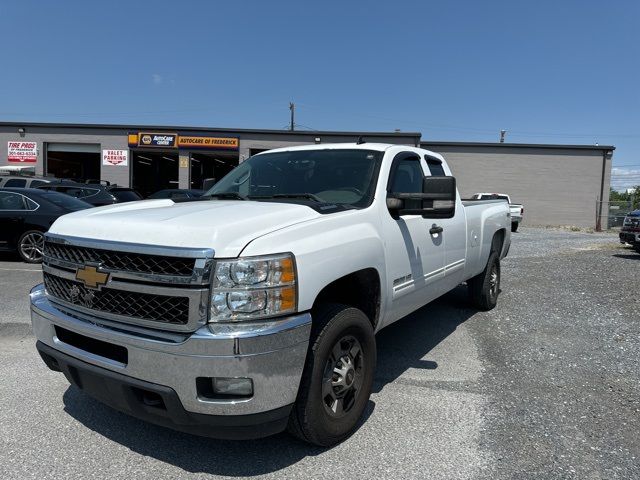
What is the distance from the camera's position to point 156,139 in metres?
28.8

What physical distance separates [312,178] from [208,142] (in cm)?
2616

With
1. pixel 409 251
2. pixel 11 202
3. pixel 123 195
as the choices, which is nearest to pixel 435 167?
pixel 409 251

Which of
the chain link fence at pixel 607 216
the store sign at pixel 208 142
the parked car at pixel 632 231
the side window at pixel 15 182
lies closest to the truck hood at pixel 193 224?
the parked car at pixel 632 231

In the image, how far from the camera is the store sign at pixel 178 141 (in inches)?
1132

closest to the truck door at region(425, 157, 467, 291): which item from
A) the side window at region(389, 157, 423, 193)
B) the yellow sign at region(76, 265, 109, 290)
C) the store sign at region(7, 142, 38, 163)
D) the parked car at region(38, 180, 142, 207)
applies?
the side window at region(389, 157, 423, 193)

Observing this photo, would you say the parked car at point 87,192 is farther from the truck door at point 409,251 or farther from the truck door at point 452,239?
the truck door at point 409,251

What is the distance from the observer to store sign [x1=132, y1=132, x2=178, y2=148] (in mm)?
28766

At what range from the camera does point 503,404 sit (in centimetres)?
375

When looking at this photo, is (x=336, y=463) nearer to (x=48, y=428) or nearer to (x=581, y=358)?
(x=48, y=428)

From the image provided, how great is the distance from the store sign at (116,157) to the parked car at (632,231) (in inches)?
1020

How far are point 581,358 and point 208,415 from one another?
13.3 feet

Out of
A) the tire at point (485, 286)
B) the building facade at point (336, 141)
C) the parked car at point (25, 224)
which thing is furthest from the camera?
the building facade at point (336, 141)

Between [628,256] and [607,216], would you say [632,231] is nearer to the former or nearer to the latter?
[628,256]

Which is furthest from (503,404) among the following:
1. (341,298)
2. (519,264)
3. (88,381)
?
(519,264)
